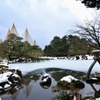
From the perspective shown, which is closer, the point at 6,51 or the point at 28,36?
the point at 6,51

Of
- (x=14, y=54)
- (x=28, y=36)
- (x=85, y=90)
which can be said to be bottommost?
(x=85, y=90)

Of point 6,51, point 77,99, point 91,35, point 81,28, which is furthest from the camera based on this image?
point 6,51

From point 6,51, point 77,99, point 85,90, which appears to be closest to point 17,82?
point 85,90

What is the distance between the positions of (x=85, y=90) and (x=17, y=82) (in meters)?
5.07

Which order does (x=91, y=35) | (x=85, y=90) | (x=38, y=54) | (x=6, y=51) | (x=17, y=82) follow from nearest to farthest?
(x=85, y=90), (x=17, y=82), (x=91, y=35), (x=6, y=51), (x=38, y=54)

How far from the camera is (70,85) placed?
10.9 m

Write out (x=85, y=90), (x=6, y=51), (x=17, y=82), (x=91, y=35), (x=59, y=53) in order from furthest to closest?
1. (x=59, y=53)
2. (x=6, y=51)
3. (x=91, y=35)
4. (x=17, y=82)
5. (x=85, y=90)

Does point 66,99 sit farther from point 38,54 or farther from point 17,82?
point 38,54

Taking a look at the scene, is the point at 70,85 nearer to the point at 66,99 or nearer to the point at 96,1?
the point at 66,99

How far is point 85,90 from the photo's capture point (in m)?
12.1

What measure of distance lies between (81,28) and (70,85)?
9.07 m

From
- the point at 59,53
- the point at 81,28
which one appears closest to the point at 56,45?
the point at 59,53

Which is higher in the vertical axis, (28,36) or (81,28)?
(28,36)

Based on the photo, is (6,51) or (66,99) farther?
(6,51)
